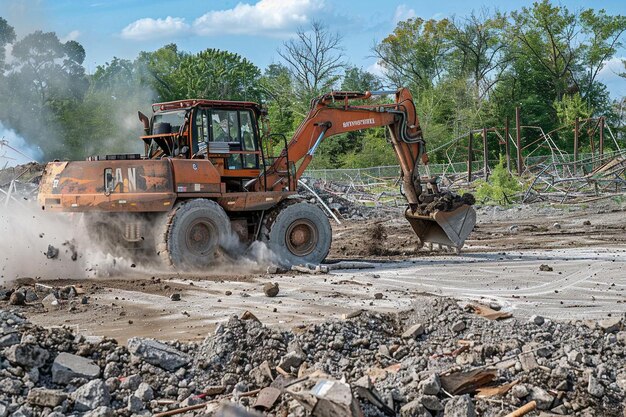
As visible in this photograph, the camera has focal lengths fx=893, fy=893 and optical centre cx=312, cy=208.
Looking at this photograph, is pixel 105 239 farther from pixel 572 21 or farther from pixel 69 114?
pixel 572 21

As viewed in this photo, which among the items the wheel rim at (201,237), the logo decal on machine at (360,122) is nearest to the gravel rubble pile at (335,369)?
the wheel rim at (201,237)

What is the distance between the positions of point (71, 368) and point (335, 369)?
233 centimetres

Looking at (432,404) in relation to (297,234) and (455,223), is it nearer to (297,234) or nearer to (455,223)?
(297,234)

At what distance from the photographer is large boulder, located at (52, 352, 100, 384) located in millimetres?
7699

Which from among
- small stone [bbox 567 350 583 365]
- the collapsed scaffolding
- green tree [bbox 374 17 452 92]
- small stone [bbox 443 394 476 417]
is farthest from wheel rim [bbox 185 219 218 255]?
green tree [bbox 374 17 452 92]

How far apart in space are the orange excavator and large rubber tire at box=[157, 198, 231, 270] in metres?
0.02

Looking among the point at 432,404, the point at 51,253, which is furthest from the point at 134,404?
the point at 51,253

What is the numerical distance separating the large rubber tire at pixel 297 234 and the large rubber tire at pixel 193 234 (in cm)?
93

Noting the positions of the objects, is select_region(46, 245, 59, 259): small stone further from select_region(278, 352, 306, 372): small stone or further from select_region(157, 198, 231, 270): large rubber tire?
select_region(278, 352, 306, 372): small stone

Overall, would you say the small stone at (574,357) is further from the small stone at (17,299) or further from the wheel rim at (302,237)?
the wheel rim at (302,237)

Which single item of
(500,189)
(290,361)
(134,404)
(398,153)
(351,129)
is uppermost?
(351,129)

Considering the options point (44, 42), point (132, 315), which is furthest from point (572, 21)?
point (132, 315)

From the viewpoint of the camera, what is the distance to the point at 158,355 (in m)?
8.04

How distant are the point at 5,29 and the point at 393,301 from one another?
1519 inches
